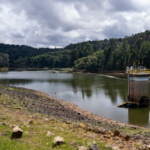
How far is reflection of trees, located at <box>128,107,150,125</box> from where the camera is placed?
85.3ft

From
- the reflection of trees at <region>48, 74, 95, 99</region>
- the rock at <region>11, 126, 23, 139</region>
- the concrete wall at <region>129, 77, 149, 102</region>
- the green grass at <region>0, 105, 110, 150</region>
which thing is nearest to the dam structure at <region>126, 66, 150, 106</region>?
the concrete wall at <region>129, 77, 149, 102</region>

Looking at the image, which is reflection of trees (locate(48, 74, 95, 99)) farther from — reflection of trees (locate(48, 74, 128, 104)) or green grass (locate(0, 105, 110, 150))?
green grass (locate(0, 105, 110, 150))

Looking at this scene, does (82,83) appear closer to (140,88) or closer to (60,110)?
(140,88)

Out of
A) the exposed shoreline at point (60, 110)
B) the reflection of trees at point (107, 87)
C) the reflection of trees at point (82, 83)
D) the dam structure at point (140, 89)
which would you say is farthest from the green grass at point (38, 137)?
the reflection of trees at point (82, 83)

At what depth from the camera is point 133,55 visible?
11275 centimetres

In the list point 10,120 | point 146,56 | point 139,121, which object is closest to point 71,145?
point 10,120

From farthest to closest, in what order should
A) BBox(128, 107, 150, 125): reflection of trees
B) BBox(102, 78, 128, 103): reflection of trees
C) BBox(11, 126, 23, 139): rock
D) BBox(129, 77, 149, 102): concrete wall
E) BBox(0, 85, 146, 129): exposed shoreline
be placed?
BBox(102, 78, 128, 103): reflection of trees
BBox(129, 77, 149, 102): concrete wall
BBox(128, 107, 150, 125): reflection of trees
BBox(0, 85, 146, 129): exposed shoreline
BBox(11, 126, 23, 139): rock

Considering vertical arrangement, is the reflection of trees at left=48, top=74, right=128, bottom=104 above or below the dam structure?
below

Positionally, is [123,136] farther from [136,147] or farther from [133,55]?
[133,55]

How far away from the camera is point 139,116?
94.6 feet

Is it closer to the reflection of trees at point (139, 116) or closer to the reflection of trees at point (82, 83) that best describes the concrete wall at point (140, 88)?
the reflection of trees at point (139, 116)

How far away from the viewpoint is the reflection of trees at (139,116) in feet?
85.3

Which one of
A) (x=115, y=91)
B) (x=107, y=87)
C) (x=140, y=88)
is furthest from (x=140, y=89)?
(x=107, y=87)

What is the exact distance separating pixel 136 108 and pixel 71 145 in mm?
26142
